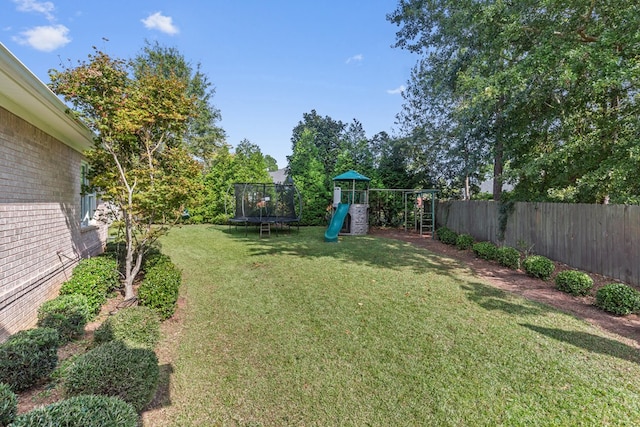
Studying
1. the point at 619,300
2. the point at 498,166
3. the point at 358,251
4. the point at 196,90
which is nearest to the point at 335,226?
the point at 358,251

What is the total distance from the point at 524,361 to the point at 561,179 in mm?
6665

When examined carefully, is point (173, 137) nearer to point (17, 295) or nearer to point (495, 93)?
point (17, 295)

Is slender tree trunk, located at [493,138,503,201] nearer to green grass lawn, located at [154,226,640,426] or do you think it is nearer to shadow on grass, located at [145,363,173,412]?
green grass lawn, located at [154,226,640,426]

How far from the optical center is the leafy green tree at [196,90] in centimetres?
2047

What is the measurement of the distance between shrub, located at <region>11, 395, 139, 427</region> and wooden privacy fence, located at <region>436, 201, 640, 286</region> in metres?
7.73

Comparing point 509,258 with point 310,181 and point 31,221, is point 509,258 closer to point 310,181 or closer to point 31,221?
point 31,221

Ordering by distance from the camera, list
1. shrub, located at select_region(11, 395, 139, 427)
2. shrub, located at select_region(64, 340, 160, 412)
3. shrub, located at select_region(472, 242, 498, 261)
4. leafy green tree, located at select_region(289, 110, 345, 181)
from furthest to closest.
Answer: leafy green tree, located at select_region(289, 110, 345, 181) → shrub, located at select_region(472, 242, 498, 261) → shrub, located at select_region(64, 340, 160, 412) → shrub, located at select_region(11, 395, 139, 427)

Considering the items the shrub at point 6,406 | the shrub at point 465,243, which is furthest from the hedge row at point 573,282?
the shrub at point 6,406

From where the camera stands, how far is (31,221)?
403 cm

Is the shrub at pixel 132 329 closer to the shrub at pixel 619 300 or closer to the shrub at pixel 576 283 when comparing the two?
the shrub at pixel 619 300

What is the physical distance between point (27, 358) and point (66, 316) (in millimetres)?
1124

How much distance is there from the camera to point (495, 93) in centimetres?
720

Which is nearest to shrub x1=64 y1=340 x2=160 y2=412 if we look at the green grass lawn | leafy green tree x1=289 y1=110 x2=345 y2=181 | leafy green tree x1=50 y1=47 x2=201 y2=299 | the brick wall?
the green grass lawn

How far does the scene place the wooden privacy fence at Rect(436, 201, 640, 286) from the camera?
19.0 feet
